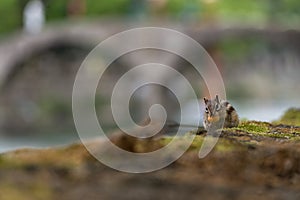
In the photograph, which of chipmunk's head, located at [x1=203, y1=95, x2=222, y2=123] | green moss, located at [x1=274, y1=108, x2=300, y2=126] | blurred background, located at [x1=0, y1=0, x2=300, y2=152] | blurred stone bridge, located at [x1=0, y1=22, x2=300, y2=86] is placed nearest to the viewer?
chipmunk's head, located at [x1=203, y1=95, x2=222, y2=123]

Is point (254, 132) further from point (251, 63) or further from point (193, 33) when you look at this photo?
point (251, 63)

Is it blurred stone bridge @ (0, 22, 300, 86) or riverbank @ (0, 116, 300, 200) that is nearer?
riverbank @ (0, 116, 300, 200)

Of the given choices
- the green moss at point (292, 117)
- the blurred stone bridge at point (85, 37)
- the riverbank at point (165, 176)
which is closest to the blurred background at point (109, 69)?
the blurred stone bridge at point (85, 37)

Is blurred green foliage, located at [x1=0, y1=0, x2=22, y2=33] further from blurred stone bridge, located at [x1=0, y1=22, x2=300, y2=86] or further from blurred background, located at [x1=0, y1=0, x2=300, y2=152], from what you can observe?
blurred stone bridge, located at [x1=0, y1=22, x2=300, y2=86]

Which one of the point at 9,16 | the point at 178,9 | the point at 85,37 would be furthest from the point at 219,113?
the point at 178,9

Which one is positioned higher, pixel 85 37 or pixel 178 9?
pixel 178 9

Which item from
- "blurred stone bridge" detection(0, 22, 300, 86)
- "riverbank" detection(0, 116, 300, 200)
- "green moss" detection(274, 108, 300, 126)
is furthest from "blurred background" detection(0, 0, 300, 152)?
"riverbank" detection(0, 116, 300, 200)

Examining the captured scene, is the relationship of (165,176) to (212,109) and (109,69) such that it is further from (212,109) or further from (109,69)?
(109,69)

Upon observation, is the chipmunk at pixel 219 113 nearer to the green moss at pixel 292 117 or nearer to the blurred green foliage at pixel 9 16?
the green moss at pixel 292 117
